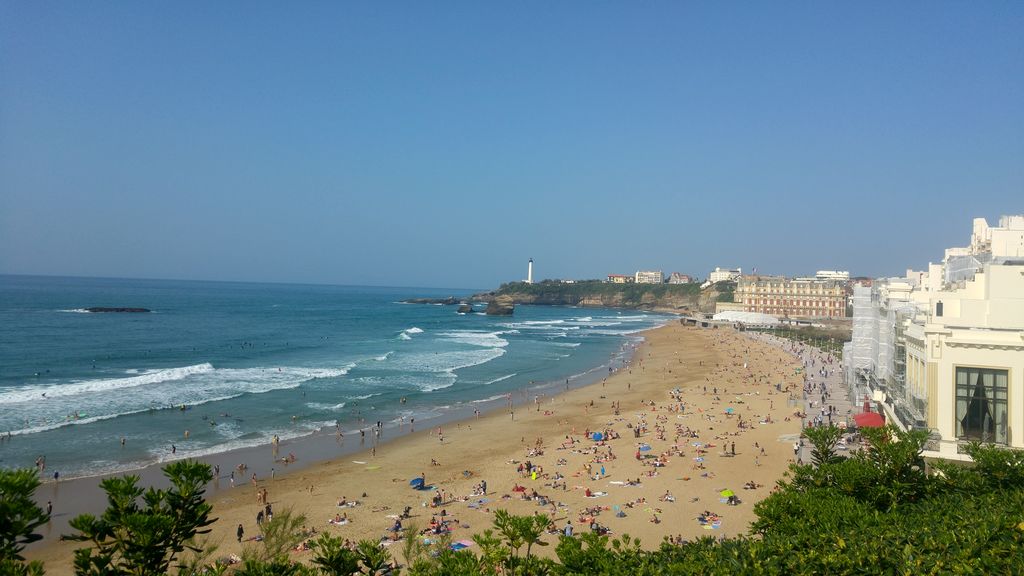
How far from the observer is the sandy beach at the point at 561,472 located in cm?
1889

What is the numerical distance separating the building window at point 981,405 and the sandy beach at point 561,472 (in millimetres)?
6638

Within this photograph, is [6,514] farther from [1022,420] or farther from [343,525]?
[1022,420]

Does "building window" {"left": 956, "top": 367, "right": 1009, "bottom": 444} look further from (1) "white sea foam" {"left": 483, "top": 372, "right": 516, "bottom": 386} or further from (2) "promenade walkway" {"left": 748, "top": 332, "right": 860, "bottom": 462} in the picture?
(1) "white sea foam" {"left": 483, "top": 372, "right": 516, "bottom": 386}

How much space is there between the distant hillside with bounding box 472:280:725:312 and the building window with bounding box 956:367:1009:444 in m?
130

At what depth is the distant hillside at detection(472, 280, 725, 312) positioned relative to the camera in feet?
490

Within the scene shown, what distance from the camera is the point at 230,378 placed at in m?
42.9

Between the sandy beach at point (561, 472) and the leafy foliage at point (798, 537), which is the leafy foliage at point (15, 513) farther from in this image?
the sandy beach at point (561, 472)

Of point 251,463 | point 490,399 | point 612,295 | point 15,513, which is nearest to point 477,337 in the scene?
point 490,399

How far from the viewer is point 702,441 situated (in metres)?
28.4

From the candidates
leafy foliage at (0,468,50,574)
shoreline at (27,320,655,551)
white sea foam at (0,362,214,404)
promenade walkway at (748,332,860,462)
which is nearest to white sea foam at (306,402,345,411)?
shoreline at (27,320,655,551)

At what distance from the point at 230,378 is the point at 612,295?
429ft

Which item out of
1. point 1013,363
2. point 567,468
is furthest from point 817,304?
point 1013,363

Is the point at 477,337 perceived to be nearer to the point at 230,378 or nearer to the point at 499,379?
the point at 499,379

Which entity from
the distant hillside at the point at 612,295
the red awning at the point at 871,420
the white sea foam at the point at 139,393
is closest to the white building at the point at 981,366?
the red awning at the point at 871,420
